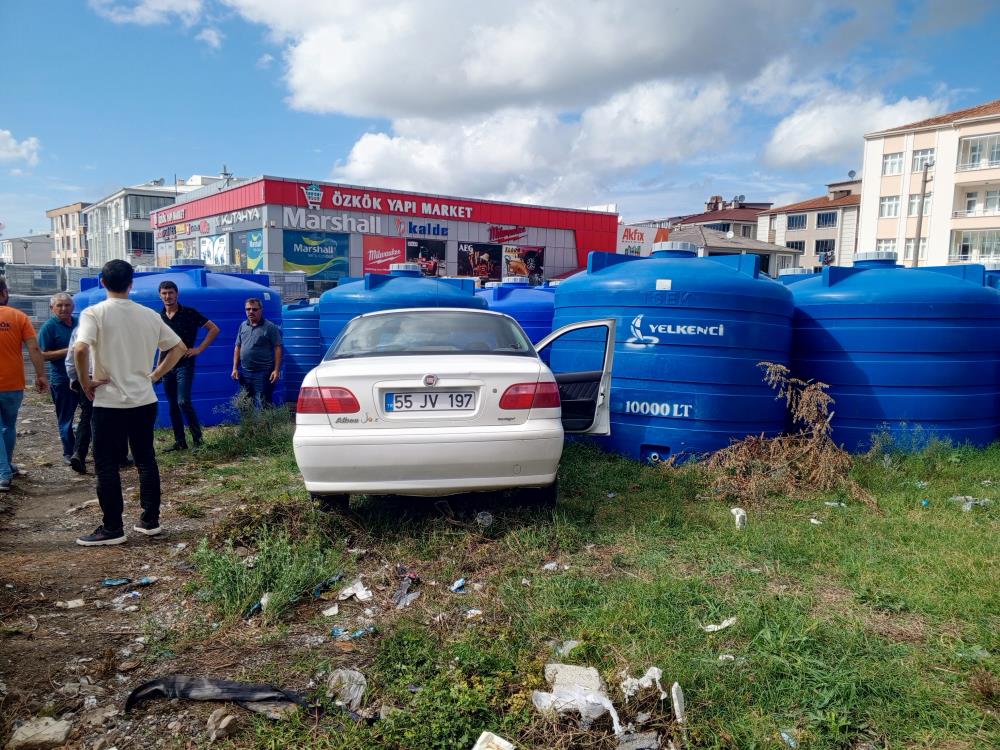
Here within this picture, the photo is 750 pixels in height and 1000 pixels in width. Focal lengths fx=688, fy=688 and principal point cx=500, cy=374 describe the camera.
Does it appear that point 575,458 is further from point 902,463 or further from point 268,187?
point 268,187

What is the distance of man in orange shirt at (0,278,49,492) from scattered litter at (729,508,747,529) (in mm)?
5910

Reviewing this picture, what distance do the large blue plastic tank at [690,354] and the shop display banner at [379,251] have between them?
27183 mm

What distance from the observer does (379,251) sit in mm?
33562

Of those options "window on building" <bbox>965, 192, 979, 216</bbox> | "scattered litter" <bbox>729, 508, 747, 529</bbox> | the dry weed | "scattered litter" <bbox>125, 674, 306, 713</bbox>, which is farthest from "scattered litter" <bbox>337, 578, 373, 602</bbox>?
"window on building" <bbox>965, 192, 979, 216</bbox>

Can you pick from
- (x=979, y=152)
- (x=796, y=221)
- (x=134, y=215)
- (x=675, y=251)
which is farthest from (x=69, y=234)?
(x=675, y=251)

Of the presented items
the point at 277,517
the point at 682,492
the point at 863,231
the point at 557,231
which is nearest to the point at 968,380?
the point at 682,492

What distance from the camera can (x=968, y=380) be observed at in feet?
23.7

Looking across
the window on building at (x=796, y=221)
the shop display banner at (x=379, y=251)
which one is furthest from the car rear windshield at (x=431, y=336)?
the window on building at (x=796, y=221)

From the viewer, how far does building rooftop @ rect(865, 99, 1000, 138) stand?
149 ft

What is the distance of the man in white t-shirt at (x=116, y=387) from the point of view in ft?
15.4

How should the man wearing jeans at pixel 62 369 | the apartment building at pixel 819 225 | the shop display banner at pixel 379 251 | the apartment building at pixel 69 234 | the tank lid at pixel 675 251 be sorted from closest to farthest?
the man wearing jeans at pixel 62 369 → the tank lid at pixel 675 251 → the shop display banner at pixel 379 251 → the apartment building at pixel 819 225 → the apartment building at pixel 69 234

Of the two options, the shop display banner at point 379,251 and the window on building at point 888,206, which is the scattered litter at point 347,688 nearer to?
the shop display banner at point 379,251

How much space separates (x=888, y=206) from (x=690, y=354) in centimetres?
5490

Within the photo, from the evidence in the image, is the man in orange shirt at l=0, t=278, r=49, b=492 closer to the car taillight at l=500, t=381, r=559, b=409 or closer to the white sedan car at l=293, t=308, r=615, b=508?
the white sedan car at l=293, t=308, r=615, b=508
